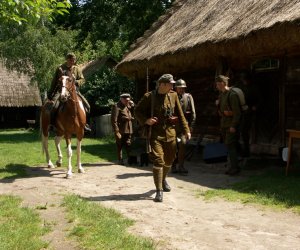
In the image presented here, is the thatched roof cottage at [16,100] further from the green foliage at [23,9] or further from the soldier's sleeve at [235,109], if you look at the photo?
the soldier's sleeve at [235,109]

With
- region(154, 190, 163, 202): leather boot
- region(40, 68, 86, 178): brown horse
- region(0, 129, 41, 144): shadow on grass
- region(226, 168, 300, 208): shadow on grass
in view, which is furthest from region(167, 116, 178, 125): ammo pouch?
region(0, 129, 41, 144): shadow on grass

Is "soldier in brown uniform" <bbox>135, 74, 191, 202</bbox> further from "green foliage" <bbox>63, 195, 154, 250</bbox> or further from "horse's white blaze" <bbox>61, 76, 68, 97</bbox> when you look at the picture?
"horse's white blaze" <bbox>61, 76, 68, 97</bbox>

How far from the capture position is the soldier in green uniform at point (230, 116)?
885 cm

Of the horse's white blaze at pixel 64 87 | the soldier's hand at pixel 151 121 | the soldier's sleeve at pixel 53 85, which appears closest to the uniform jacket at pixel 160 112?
the soldier's hand at pixel 151 121

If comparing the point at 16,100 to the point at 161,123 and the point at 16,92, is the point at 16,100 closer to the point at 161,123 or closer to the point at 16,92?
the point at 16,92

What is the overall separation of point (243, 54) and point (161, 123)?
433cm

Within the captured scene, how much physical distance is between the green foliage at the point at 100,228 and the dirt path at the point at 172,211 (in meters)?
0.15

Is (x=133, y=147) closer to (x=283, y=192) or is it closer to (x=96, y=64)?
(x=283, y=192)

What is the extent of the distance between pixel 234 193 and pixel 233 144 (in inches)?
69.0

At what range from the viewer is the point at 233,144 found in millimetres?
9008

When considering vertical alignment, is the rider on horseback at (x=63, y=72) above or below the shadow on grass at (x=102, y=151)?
above

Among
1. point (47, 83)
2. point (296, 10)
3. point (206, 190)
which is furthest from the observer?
point (47, 83)

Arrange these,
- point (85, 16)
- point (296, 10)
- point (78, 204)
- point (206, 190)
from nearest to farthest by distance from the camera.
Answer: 1. point (78, 204)
2. point (206, 190)
3. point (296, 10)
4. point (85, 16)

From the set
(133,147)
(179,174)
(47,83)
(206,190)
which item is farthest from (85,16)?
(206,190)
